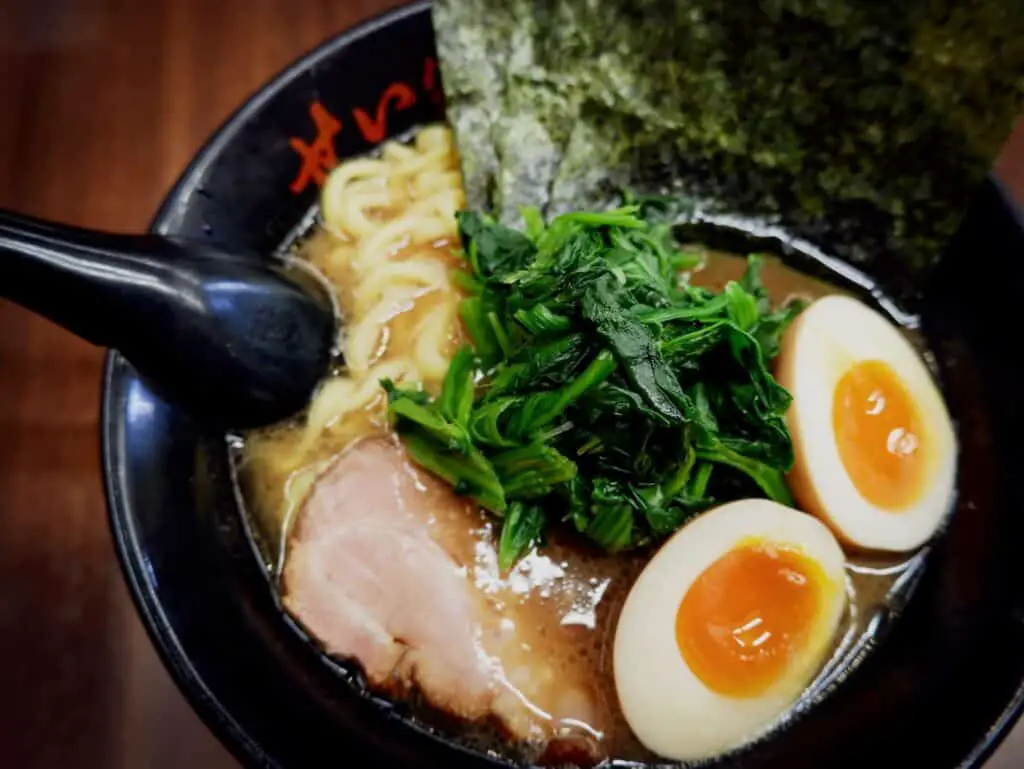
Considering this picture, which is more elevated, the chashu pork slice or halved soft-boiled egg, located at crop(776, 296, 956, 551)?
halved soft-boiled egg, located at crop(776, 296, 956, 551)

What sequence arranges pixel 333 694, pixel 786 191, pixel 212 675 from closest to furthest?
pixel 212 675
pixel 333 694
pixel 786 191

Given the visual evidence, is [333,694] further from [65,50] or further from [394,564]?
[65,50]

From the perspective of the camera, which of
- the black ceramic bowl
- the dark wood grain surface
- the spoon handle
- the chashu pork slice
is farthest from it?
the dark wood grain surface

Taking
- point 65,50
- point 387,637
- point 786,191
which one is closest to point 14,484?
point 387,637

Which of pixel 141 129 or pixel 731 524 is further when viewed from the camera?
pixel 141 129

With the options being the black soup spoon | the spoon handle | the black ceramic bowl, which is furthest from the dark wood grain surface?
the spoon handle

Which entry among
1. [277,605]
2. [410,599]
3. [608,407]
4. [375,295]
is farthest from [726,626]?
[375,295]

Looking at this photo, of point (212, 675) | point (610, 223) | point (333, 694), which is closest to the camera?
point (212, 675)

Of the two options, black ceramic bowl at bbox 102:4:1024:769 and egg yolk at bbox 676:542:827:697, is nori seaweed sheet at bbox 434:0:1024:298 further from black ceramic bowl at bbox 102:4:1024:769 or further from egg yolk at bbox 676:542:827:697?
egg yolk at bbox 676:542:827:697

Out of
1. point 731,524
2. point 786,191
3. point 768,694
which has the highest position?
point 786,191
